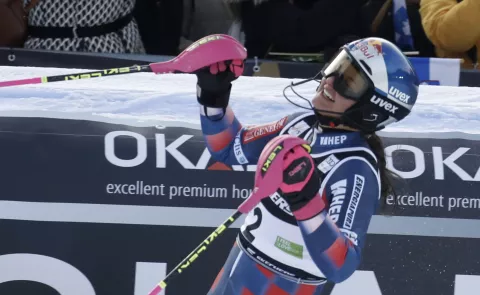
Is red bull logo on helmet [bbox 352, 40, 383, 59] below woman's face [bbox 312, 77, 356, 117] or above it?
above

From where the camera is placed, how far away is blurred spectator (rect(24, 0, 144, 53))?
4.73 metres

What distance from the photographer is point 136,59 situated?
4836 millimetres

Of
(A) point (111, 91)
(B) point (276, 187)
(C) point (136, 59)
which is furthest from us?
(C) point (136, 59)

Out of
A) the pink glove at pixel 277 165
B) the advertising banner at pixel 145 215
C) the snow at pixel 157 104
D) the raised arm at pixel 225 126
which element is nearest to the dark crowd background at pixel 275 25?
the snow at pixel 157 104

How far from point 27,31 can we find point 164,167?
69.8 inches

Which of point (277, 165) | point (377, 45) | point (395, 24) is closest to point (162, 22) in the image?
point (395, 24)

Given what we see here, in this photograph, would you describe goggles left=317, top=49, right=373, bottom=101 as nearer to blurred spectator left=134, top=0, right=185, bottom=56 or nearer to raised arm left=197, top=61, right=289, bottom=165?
raised arm left=197, top=61, right=289, bottom=165

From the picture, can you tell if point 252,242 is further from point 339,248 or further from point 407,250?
point 407,250

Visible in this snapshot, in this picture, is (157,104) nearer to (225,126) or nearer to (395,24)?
(225,126)

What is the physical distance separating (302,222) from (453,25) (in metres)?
2.46

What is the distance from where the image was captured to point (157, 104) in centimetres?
373

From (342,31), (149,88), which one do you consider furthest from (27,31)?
(342,31)

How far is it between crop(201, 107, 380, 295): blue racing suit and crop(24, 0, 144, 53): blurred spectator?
1861 millimetres

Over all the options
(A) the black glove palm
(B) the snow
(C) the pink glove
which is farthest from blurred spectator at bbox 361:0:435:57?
(C) the pink glove
